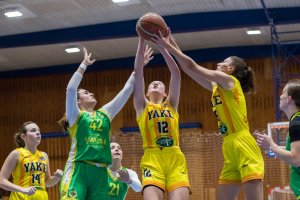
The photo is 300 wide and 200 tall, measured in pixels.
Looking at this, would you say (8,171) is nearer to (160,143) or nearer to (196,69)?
(160,143)

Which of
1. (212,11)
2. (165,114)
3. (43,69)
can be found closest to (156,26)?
(165,114)

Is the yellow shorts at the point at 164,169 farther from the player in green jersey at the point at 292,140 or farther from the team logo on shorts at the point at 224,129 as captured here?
the player in green jersey at the point at 292,140

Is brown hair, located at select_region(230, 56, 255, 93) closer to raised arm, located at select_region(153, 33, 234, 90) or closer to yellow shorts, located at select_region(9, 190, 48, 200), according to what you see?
raised arm, located at select_region(153, 33, 234, 90)

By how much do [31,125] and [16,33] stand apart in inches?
324

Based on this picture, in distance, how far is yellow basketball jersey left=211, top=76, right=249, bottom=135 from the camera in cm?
685

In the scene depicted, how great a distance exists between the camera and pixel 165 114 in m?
7.40

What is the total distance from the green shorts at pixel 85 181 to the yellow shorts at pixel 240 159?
4.41 feet

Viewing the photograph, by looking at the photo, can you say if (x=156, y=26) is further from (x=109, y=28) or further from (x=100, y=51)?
(x=100, y=51)

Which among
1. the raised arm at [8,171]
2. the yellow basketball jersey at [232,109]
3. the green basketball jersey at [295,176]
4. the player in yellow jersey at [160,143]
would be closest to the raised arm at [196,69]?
the yellow basketball jersey at [232,109]

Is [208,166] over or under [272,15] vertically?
under

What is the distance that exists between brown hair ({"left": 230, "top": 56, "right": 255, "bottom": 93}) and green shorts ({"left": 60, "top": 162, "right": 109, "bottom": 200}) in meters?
1.92

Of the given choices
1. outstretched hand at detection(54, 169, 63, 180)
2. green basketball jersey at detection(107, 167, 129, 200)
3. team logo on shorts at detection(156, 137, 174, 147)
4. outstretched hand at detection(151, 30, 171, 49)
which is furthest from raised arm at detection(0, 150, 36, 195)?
outstretched hand at detection(151, 30, 171, 49)

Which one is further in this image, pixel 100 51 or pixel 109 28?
pixel 100 51

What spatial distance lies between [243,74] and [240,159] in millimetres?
1030
